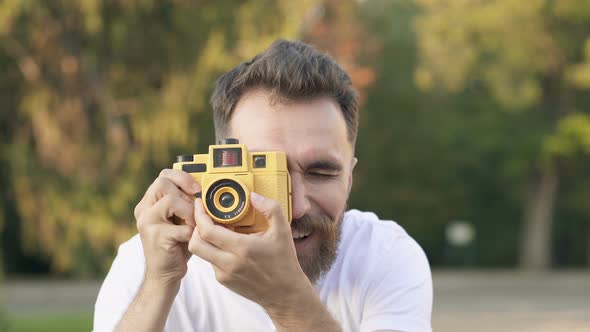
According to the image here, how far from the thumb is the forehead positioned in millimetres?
338

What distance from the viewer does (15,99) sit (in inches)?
656

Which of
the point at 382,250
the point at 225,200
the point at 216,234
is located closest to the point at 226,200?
the point at 225,200

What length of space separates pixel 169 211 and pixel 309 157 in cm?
39

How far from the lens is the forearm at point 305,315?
215 cm

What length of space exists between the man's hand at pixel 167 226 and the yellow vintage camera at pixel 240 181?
5 centimetres

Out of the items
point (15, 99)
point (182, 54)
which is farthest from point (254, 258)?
point (15, 99)

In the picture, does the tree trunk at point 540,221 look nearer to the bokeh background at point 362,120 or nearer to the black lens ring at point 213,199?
the bokeh background at point 362,120

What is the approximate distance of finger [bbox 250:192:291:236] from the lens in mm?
2016

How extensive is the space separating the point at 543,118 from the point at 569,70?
11.6ft

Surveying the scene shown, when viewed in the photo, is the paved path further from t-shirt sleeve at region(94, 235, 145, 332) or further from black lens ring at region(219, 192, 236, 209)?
black lens ring at region(219, 192, 236, 209)

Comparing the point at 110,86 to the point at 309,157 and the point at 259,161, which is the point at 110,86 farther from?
the point at 259,161

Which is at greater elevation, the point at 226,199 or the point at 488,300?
the point at 226,199

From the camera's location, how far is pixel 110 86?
14.7 meters

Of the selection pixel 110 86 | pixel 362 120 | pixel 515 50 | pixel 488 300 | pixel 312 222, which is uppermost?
pixel 515 50
